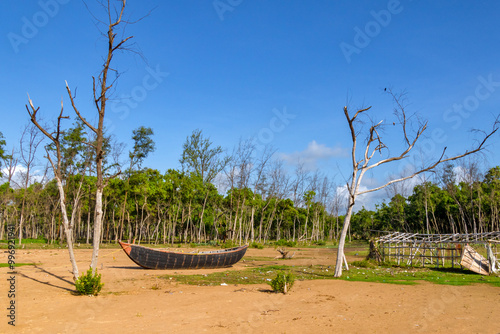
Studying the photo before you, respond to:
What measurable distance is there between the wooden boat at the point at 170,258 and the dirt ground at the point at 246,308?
237 cm

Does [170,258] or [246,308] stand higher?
[170,258]

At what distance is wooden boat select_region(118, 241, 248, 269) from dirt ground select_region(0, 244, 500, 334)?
2.37 meters

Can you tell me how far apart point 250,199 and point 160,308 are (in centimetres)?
3783

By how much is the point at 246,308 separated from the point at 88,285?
181 inches

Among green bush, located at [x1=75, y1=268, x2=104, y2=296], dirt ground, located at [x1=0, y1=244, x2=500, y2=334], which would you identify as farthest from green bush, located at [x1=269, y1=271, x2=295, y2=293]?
green bush, located at [x1=75, y1=268, x2=104, y2=296]

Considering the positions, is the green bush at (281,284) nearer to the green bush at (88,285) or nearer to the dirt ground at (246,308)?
the dirt ground at (246,308)

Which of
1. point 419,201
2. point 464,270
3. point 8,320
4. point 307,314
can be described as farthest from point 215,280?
point 419,201

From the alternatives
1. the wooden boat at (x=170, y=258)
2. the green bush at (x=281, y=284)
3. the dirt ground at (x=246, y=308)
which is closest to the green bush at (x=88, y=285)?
the dirt ground at (x=246, y=308)

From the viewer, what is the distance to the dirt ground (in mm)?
7574

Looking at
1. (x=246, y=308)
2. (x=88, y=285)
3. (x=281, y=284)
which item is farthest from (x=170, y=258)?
(x=246, y=308)

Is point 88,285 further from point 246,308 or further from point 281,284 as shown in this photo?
point 281,284

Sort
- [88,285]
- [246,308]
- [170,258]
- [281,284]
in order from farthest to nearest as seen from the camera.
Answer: [170,258], [281,284], [88,285], [246,308]

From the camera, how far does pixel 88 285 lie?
32.9ft

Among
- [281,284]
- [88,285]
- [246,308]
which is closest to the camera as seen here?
[246,308]
